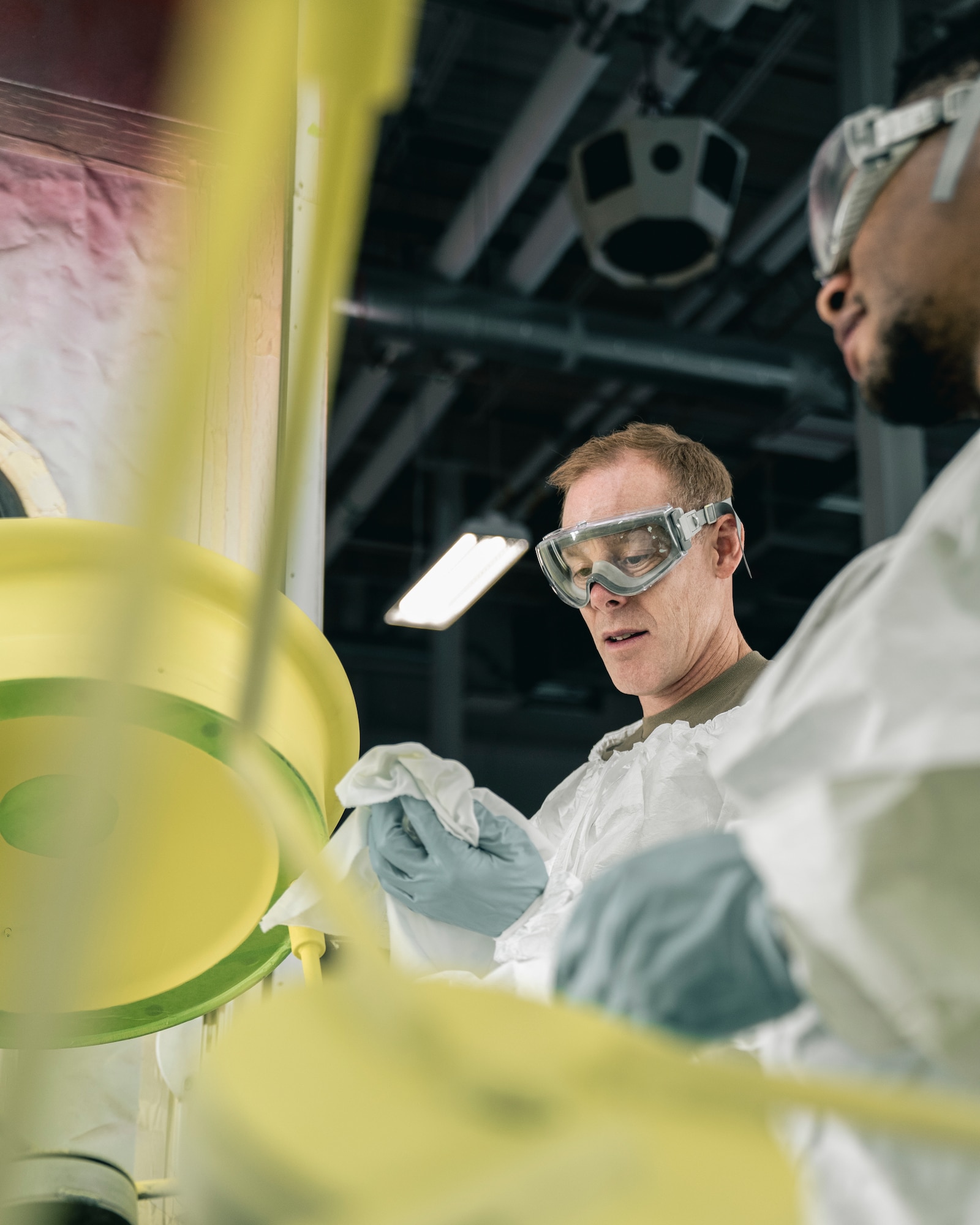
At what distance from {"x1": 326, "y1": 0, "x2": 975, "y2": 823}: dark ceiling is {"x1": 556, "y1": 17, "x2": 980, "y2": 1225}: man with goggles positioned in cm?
402

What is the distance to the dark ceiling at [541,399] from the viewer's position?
17.0 ft

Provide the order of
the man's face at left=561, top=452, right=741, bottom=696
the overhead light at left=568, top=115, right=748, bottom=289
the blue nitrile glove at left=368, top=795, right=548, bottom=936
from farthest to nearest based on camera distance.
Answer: the overhead light at left=568, top=115, right=748, bottom=289, the man's face at left=561, top=452, right=741, bottom=696, the blue nitrile glove at left=368, top=795, right=548, bottom=936

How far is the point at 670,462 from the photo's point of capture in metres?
1.94

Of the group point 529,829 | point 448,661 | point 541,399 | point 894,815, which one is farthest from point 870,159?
point 448,661

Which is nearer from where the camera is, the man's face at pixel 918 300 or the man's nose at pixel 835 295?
the man's face at pixel 918 300

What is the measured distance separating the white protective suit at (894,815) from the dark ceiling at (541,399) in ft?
13.2

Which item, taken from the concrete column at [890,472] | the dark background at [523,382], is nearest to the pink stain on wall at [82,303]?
the dark background at [523,382]

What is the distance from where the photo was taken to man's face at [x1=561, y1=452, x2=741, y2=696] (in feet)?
5.94

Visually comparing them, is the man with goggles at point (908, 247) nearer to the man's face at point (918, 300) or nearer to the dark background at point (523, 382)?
the man's face at point (918, 300)

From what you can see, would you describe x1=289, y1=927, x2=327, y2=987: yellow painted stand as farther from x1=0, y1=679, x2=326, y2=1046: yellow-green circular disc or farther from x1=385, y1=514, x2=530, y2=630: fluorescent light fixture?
x1=385, y1=514, x2=530, y2=630: fluorescent light fixture

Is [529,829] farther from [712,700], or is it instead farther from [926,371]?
[926,371]

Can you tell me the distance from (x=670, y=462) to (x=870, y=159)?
1013 millimetres

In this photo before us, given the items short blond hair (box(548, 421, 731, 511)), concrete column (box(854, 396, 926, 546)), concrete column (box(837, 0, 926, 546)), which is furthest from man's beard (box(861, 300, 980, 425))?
concrete column (box(854, 396, 926, 546))

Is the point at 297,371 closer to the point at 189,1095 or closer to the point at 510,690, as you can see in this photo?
the point at 189,1095
